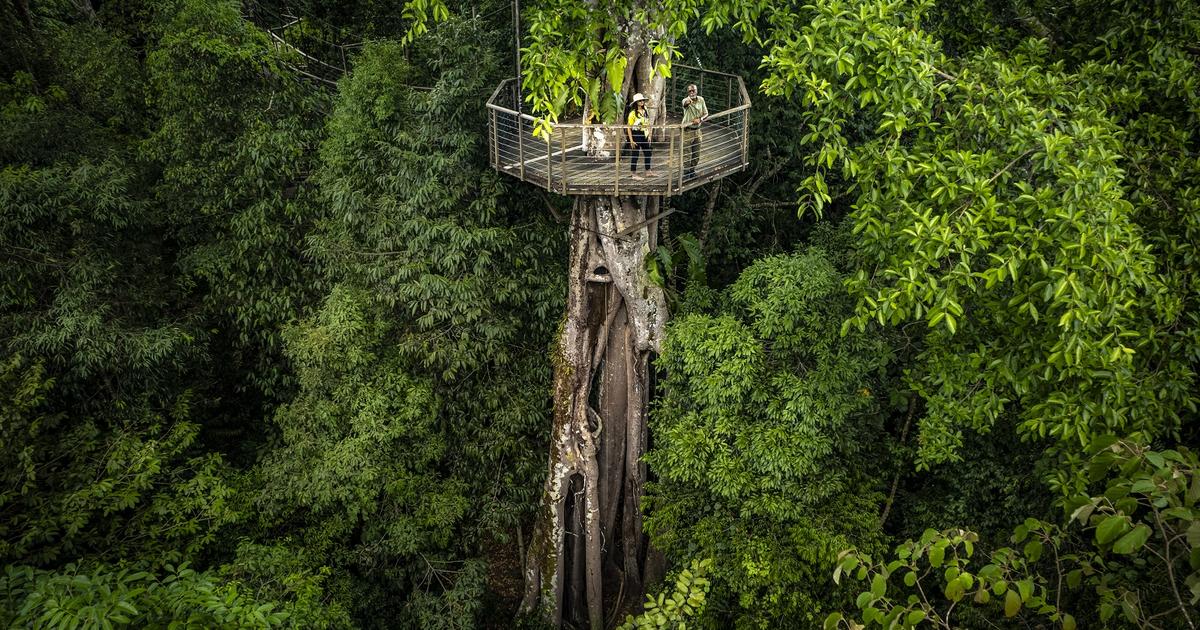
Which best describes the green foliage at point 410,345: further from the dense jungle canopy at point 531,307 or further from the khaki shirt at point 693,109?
the khaki shirt at point 693,109

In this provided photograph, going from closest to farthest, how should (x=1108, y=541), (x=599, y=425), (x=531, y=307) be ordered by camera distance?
1. (x=1108, y=541)
2. (x=599, y=425)
3. (x=531, y=307)

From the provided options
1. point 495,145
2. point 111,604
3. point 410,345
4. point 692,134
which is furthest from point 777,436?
point 111,604

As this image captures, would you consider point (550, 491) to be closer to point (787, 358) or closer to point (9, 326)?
point (787, 358)

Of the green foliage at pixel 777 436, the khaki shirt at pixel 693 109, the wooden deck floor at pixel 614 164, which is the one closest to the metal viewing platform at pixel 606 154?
the wooden deck floor at pixel 614 164

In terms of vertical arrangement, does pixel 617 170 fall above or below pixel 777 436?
above

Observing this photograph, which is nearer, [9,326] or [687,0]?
[687,0]

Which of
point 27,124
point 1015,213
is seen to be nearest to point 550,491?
point 1015,213

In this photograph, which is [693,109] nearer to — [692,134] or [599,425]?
[692,134]
